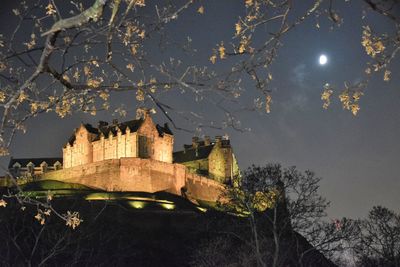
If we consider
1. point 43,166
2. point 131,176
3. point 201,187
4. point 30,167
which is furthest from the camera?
point 43,166

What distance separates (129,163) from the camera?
8006 cm

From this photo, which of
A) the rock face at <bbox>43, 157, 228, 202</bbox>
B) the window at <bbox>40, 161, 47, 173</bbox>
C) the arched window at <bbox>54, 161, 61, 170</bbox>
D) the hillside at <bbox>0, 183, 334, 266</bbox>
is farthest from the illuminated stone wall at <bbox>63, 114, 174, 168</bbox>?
the window at <bbox>40, 161, 47, 173</bbox>

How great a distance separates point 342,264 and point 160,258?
17922mm

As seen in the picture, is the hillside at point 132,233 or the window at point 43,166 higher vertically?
the window at point 43,166

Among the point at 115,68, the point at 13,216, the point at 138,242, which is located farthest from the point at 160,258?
the point at 115,68

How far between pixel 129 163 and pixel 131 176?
5.98 ft

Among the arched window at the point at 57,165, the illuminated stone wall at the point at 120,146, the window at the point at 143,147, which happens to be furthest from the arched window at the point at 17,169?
the window at the point at 143,147

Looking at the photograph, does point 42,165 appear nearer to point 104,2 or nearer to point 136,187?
point 136,187

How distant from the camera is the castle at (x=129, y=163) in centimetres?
7994

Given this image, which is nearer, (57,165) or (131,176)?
(131,176)

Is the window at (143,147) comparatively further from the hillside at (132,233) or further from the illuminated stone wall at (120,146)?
the hillside at (132,233)

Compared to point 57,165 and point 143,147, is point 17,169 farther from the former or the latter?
point 143,147

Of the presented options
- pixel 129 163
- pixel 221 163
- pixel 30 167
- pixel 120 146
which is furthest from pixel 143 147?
pixel 30 167

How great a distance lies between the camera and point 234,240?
188 feet
